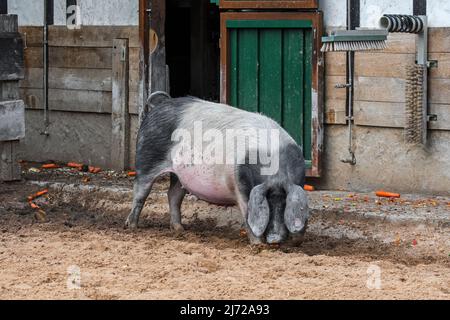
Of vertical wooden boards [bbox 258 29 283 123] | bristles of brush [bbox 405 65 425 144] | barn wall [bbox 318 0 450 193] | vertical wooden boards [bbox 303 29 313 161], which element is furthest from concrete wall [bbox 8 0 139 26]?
bristles of brush [bbox 405 65 425 144]

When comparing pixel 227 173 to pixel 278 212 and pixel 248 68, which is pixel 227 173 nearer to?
pixel 278 212

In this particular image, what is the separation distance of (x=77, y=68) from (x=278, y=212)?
16.6 ft

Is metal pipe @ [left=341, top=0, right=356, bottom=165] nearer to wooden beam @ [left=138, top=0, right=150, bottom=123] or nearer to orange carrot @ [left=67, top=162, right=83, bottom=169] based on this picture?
wooden beam @ [left=138, top=0, right=150, bottom=123]

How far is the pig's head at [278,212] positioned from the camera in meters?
8.73

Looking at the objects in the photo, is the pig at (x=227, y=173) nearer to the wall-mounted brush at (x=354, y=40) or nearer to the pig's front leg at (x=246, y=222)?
the pig's front leg at (x=246, y=222)

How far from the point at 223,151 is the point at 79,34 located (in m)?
4.42

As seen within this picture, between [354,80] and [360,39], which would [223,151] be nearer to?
[360,39]

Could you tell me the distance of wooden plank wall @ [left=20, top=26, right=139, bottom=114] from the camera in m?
12.8

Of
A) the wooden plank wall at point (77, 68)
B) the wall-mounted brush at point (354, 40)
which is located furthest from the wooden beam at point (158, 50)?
the wall-mounted brush at point (354, 40)

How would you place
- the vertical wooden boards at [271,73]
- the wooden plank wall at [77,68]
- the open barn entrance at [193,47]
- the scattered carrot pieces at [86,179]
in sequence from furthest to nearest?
1. the open barn entrance at [193,47]
2. the wooden plank wall at [77,68]
3. the scattered carrot pieces at [86,179]
4. the vertical wooden boards at [271,73]

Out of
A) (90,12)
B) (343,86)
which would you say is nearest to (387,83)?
(343,86)

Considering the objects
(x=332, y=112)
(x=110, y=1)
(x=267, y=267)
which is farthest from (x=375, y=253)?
(x=110, y=1)

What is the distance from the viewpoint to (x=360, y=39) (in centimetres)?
1001

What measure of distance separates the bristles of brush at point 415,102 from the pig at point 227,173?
1813mm
